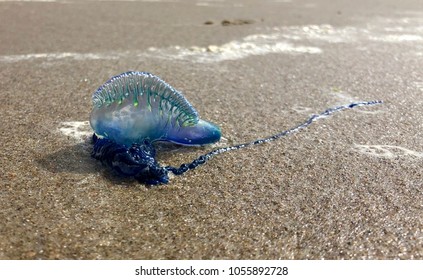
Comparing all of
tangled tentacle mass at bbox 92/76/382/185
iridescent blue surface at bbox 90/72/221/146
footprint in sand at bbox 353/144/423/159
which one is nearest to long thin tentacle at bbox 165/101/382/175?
tangled tentacle mass at bbox 92/76/382/185

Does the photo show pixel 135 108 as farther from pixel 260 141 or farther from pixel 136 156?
pixel 260 141

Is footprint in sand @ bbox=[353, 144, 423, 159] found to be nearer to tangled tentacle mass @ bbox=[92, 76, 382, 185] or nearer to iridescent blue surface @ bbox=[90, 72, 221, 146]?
tangled tentacle mass @ bbox=[92, 76, 382, 185]

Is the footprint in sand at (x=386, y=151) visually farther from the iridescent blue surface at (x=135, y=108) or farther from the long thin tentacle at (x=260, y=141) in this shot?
the iridescent blue surface at (x=135, y=108)

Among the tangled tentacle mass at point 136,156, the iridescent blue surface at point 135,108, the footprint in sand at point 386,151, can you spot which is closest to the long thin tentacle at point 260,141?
the tangled tentacle mass at point 136,156

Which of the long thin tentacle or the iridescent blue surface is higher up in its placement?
the iridescent blue surface

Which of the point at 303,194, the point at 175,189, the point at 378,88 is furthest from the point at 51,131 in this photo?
the point at 378,88
